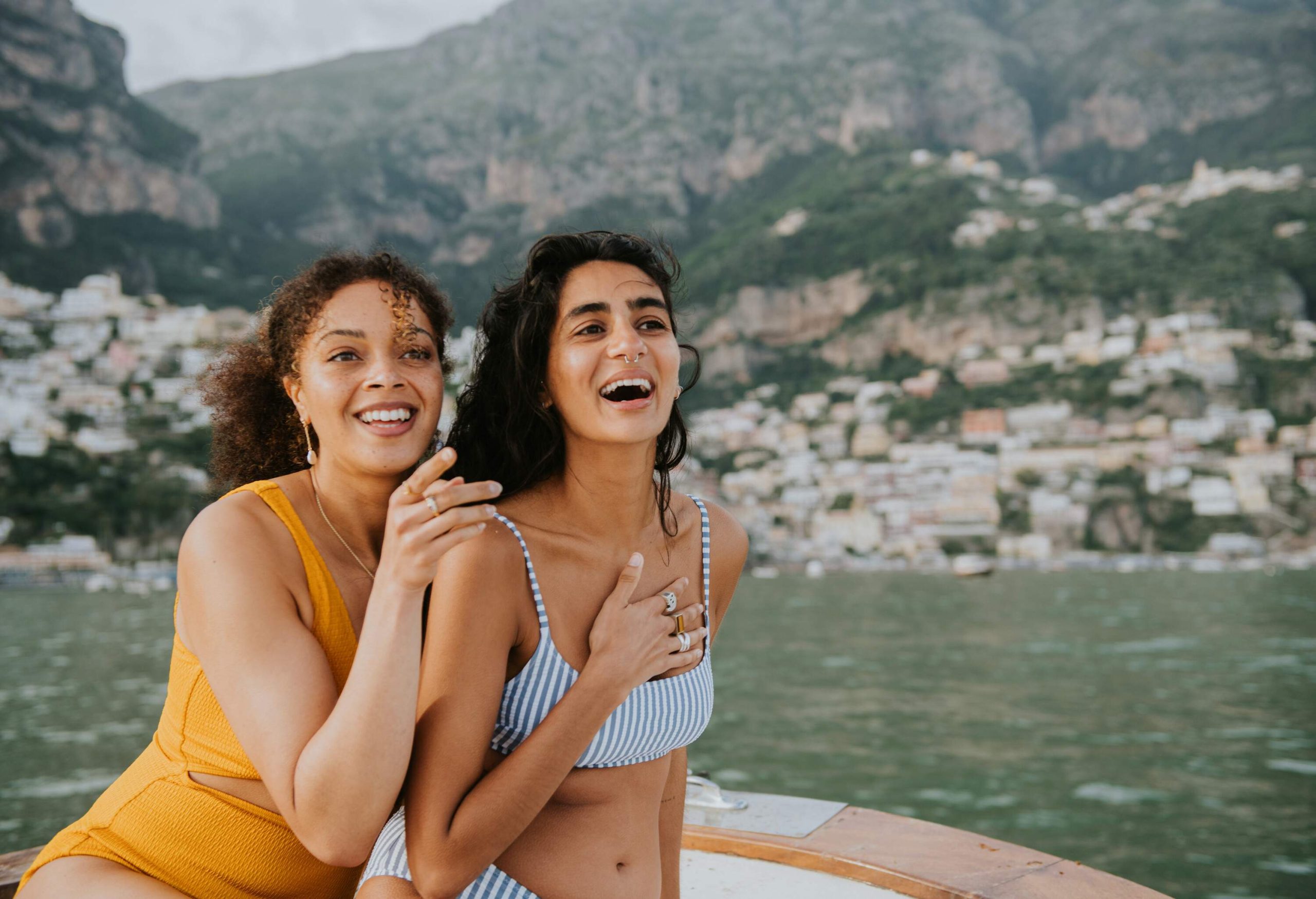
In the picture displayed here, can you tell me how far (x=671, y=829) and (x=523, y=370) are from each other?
91 centimetres

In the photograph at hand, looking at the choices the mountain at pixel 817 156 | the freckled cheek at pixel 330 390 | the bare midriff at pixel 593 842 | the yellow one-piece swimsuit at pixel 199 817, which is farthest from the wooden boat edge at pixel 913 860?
the mountain at pixel 817 156

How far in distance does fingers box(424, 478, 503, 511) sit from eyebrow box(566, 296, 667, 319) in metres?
0.54

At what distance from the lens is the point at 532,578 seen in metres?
1.61

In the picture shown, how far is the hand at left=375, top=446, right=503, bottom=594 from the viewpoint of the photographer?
4.19 feet

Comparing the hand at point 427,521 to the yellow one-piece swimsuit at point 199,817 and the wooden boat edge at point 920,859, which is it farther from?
the wooden boat edge at point 920,859

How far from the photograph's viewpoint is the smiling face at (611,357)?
1.73m

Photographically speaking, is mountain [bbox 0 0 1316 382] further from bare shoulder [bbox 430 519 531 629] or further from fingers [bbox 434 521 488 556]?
fingers [bbox 434 521 488 556]

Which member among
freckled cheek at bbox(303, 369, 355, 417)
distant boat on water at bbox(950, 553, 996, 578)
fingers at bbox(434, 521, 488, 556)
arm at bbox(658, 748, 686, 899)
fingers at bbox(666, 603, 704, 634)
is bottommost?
distant boat on water at bbox(950, 553, 996, 578)

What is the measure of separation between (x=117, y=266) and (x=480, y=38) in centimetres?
7088

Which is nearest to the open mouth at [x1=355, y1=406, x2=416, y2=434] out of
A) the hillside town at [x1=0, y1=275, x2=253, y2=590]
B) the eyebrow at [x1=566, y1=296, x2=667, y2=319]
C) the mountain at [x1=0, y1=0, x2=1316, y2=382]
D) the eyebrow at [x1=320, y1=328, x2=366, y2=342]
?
the eyebrow at [x1=320, y1=328, x2=366, y2=342]

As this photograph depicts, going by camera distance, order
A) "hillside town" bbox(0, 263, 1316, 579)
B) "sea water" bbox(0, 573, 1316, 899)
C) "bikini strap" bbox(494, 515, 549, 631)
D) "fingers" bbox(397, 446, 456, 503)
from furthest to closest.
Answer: "hillside town" bbox(0, 263, 1316, 579), "sea water" bbox(0, 573, 1316, 899), "bikini strap" bbox(494, 515, 549, 631), "fingers" bbox(397, 446, 456, 503)

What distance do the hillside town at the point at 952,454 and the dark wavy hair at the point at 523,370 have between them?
198ft

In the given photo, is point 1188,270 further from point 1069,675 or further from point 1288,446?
point 1069,675

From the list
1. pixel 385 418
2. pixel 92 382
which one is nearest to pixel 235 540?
pixel 385 418
